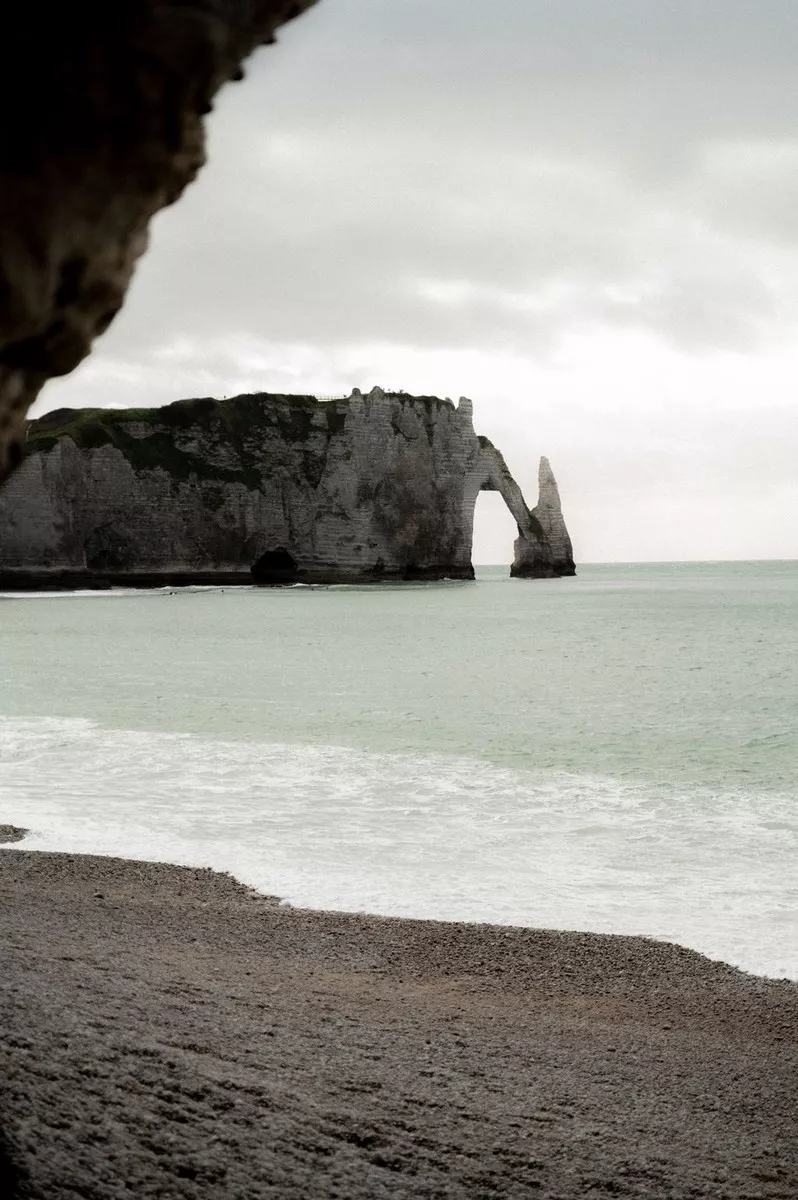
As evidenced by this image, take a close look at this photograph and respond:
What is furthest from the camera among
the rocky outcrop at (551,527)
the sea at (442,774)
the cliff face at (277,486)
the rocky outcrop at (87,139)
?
the rocky outcrop at (551,527)

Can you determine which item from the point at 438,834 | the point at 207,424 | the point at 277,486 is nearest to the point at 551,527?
the point at 277,486

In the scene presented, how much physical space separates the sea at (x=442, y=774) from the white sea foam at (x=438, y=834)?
0.16ft

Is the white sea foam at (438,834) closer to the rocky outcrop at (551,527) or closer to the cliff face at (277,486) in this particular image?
the cliff face at (277,486)

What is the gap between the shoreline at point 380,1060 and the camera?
403cm

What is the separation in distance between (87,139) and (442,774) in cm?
1543

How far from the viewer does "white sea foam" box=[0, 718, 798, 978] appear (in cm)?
988

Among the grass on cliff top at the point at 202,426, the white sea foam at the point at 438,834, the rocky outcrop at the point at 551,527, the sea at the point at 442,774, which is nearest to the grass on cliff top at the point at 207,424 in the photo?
the grass on cliff top at the point at 202,426

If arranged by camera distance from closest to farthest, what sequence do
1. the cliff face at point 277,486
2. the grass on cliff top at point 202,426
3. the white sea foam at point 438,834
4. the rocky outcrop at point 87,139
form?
the rocky outcrop at point 87,139, the white sea foam at point 438,834, the cliff face at point 277,486, the grass on cliff top at point 202,426

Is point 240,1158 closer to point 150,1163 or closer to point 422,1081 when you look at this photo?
point 150,1163

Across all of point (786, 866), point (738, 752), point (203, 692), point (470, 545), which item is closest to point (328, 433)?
point (470, 545)

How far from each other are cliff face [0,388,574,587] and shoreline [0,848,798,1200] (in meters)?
85.6

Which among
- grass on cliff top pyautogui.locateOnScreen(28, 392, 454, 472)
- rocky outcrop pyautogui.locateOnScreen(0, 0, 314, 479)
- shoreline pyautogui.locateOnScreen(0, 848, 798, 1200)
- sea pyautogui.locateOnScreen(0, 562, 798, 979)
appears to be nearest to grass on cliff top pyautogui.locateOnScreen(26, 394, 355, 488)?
grass on cliff top pyautogui.locateOnScreen(28, 392, 454, 472)

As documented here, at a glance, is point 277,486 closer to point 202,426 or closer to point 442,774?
point 202,426

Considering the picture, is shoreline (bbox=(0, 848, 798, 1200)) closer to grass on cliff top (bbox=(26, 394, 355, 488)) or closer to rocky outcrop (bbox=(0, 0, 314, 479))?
rocky outcrop (bbox=(0, 0, 314, 479))
